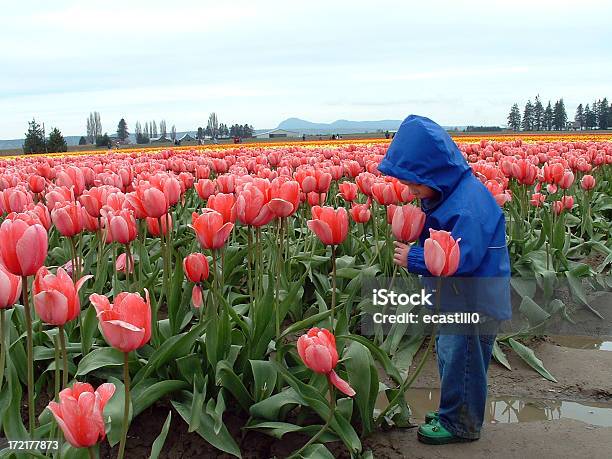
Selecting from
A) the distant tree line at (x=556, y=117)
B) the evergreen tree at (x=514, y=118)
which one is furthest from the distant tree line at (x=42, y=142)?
the evergreen tree at (x=514, y=118)

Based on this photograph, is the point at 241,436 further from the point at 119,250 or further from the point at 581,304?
the point at 581,304

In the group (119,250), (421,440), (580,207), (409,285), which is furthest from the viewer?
(580,207)

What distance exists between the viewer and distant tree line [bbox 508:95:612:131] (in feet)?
275

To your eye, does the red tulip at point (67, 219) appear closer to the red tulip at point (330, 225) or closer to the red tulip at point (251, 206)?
the red tulip at point (251, 206)

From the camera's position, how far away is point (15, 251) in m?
1.98

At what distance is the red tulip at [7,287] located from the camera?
77.8 inches

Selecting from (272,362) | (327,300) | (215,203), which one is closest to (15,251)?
(215,203)

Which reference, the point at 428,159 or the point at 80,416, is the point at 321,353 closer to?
the point at 80,416

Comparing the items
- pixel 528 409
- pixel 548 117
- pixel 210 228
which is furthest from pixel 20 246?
pixel 548 117

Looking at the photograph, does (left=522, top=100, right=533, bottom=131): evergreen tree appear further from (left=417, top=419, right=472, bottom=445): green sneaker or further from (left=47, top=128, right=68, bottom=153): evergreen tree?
(left=417, top=419, right=472, bottom=445): green sneaker

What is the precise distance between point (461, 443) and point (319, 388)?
75cm

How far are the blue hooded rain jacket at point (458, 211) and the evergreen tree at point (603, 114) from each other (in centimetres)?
8412

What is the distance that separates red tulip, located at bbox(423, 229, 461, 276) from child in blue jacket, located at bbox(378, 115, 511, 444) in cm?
39

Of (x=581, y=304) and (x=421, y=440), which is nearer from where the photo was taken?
(x=421, y=440)
